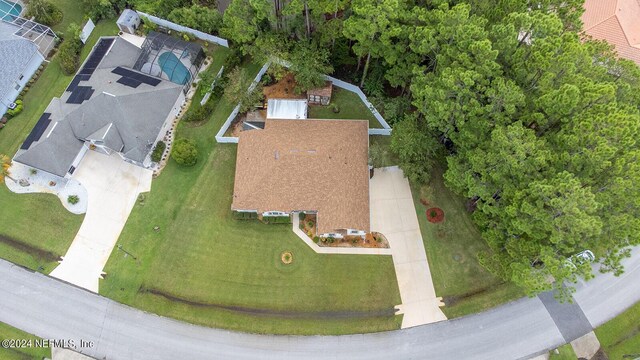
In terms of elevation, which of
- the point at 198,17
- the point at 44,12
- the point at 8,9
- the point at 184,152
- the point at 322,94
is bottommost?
the point at 184,152

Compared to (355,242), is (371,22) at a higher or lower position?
higher

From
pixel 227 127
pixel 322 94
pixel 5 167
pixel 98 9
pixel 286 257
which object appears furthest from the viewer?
pixel 98 9

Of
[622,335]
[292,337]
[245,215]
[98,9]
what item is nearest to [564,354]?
[622,335]

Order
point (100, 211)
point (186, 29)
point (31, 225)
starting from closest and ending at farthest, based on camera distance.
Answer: point (31, 225) → point (100, 211) → point (186, 29)

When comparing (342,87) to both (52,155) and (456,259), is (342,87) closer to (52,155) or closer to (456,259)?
(456,259)

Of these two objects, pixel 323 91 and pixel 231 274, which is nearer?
pixel 231 274

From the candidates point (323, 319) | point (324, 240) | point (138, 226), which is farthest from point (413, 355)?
point (138, 226)

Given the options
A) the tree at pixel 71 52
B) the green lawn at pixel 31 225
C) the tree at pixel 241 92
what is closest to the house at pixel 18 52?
the tree at pixel 71 52
